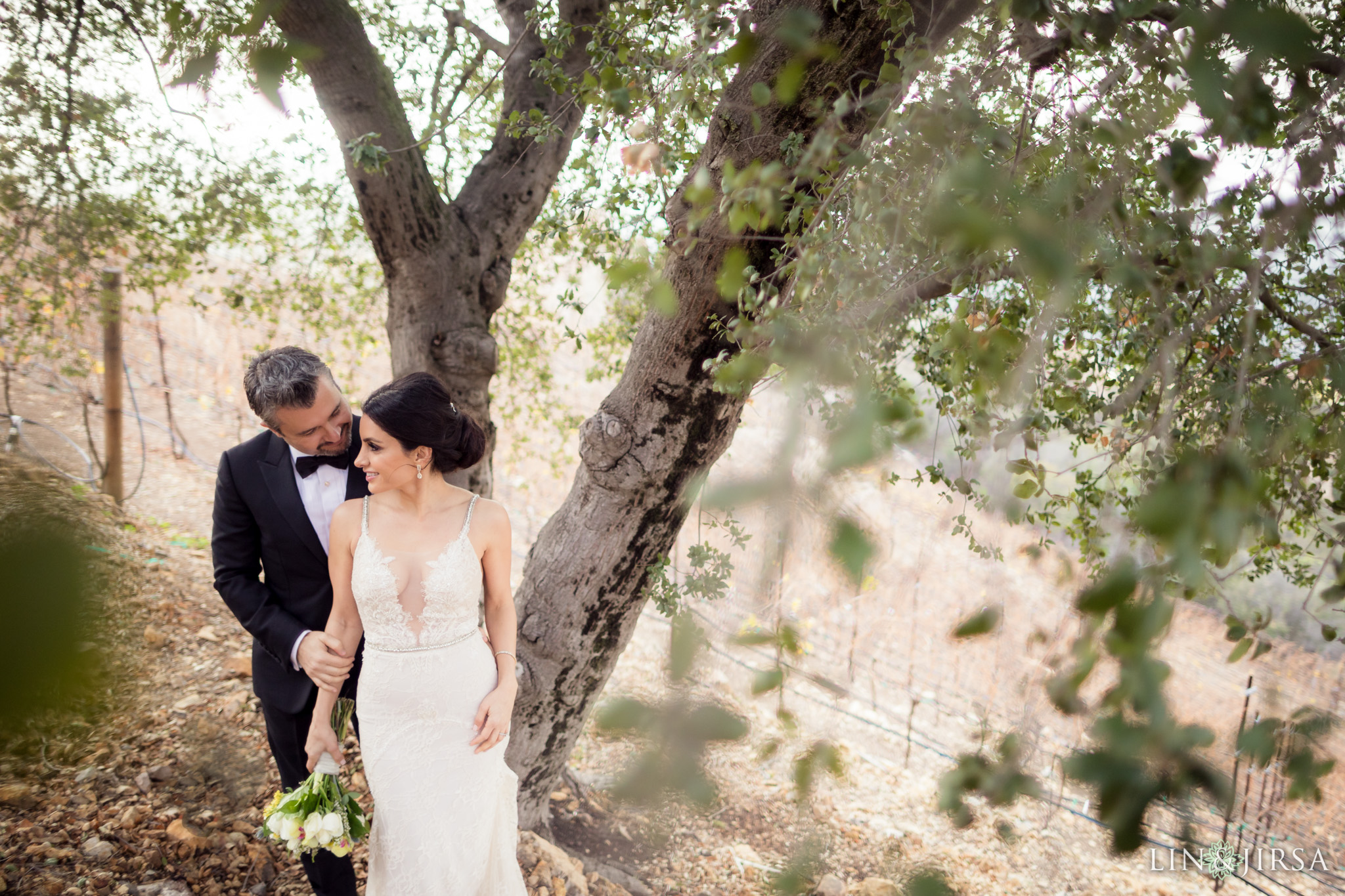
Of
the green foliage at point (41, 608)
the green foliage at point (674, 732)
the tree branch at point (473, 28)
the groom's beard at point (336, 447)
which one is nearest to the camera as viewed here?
the green foliage at point (41, 608)

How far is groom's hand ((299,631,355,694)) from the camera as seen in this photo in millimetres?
2141

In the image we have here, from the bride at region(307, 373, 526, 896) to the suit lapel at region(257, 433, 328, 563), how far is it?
24cm

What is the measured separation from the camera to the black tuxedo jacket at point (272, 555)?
89.7 inches

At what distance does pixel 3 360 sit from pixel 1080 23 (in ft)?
21.2

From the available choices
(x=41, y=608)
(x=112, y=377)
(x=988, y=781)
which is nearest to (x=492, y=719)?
(x=988, y=781)

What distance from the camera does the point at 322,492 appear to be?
2.36 m

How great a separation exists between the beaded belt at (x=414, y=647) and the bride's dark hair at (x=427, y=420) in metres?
0.53

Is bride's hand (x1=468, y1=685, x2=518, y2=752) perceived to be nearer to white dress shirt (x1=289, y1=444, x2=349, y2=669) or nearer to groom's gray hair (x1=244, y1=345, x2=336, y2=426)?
white dress shirt (x1=289, y1=444, x2=349, y2=669)

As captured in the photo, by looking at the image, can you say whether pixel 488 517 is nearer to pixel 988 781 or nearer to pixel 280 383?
pixel 280 383

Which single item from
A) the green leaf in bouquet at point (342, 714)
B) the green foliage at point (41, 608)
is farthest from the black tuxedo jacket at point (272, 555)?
the green foliage at point (41, 608)

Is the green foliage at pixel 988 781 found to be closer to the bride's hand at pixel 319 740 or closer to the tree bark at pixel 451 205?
the bride's hand at pixel 319 740

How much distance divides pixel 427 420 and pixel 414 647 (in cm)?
70

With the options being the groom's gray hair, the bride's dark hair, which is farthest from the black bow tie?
the bride's dark hair

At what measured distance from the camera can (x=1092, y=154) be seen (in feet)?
5.55
